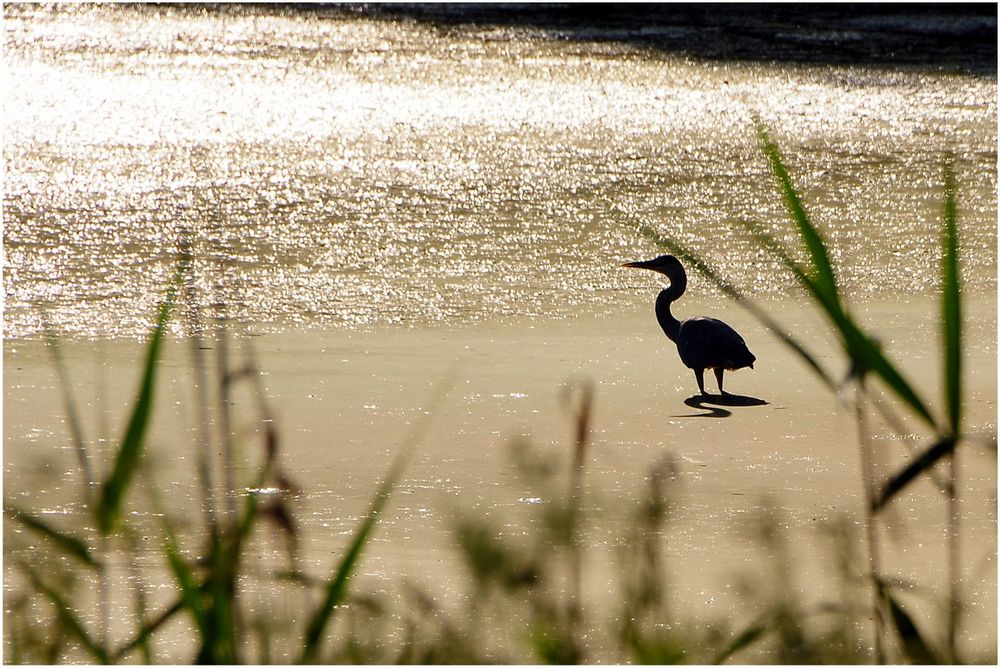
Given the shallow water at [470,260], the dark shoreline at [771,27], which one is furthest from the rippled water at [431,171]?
the dark shoreline at [771,27]

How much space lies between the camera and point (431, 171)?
1274cm

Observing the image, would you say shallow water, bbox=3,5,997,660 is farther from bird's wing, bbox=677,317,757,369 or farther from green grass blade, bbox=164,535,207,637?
green grass blade, bbox=164,535,207,637

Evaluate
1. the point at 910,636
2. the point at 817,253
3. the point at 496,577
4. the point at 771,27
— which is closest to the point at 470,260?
the point at 496,577

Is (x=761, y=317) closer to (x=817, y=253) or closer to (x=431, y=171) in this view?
(x=817, y=253)

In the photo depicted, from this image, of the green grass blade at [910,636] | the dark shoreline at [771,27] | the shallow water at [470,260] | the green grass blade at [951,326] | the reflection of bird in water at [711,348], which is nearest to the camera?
the green grass blade at [951,326]

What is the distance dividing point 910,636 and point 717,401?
4518 millimetres

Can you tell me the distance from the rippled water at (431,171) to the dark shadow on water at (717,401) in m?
1.99

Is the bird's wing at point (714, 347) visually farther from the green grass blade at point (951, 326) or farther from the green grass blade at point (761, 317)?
the green grass blade at point (951, 326)

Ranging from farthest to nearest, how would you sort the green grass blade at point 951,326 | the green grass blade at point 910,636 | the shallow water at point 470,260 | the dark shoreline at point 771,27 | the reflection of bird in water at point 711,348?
the dark shoreline at point 771,27 → the reflection of bird in water at point 711,348 → the shallow water at point 470,260 → the green grass blade at point 910,636 → the green grass blade at point 951,326

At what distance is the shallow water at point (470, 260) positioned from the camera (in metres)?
5.45

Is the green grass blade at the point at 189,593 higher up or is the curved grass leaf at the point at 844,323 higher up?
the curved grass leaf at the point at 844,323

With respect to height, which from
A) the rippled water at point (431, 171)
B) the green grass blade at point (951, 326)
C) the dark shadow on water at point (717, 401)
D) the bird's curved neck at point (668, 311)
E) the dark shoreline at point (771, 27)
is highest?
the dark shoreline at point (771, 27)

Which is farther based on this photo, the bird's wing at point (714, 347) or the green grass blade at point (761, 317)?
the bird's wing at point (714, 347)

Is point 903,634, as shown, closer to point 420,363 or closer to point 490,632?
point 490,632
